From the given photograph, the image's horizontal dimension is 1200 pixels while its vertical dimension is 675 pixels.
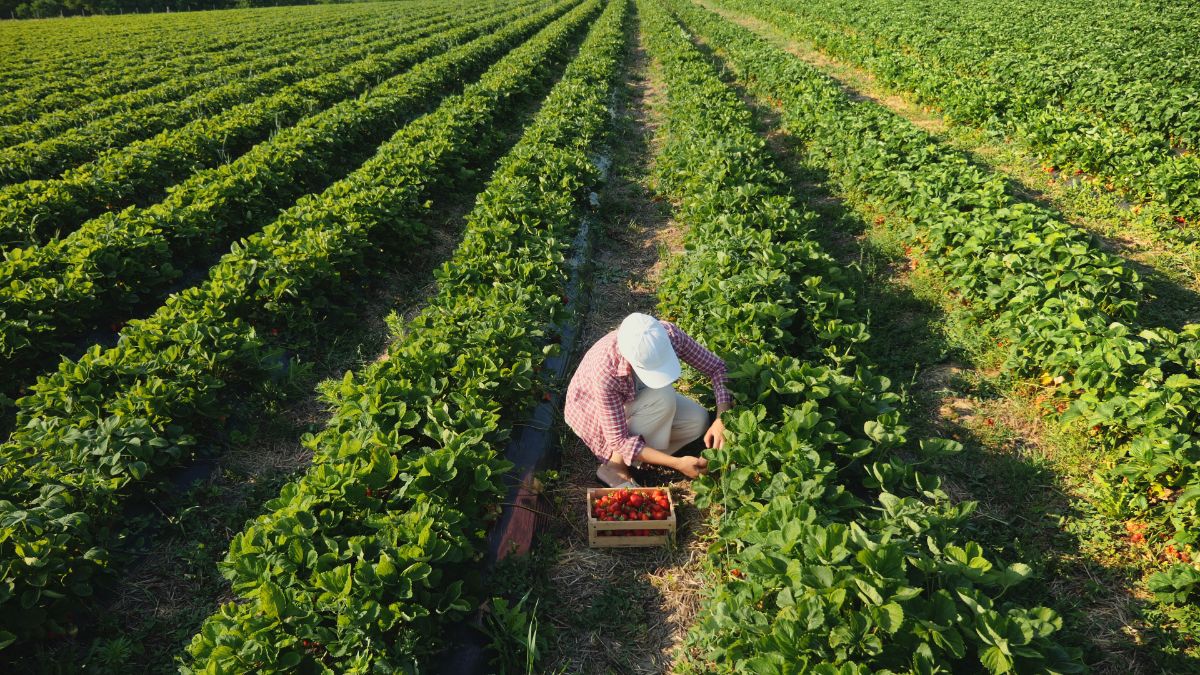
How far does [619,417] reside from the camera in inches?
167

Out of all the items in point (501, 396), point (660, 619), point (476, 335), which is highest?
point (476, 335)

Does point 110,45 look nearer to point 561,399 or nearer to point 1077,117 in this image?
point 561,399

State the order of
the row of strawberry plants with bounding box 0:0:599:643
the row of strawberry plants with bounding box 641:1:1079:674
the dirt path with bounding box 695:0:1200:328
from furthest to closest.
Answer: the dirt path with bounding box 695:0:1200:328 → the row of strawberry plants with bounding box 0:0:599:643 → the row of strawberry plants with bounding box 641:1:1079:674

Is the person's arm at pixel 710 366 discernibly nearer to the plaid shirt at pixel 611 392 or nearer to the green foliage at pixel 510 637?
the plaid shirt at pixel 611 392

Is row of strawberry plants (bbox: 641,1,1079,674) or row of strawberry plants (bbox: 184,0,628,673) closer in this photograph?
row of strawberry plants (bbox: 641,1,1079,674)

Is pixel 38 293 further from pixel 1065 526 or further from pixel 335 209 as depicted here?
pixel 1065 526

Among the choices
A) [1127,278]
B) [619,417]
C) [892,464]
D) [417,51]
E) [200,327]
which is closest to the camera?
[892,464]

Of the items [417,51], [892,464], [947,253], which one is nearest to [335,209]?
[892,464]

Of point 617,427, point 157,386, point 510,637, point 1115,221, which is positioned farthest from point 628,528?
point 1115,221

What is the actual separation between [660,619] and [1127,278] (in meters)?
5.63

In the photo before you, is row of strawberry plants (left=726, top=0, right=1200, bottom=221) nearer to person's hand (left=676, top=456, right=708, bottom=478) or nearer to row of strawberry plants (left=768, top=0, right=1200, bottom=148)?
row of strawberry plants (left=768, top=0, right=1200, bottom=148)

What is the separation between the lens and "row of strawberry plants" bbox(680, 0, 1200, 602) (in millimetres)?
4125

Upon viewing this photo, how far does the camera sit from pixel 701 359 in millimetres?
4414

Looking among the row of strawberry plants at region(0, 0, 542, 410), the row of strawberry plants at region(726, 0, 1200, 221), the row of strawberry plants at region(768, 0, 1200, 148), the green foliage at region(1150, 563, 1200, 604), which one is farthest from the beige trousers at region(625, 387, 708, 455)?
the row of strawberry plants at region(768, 0, 1200, 148)
